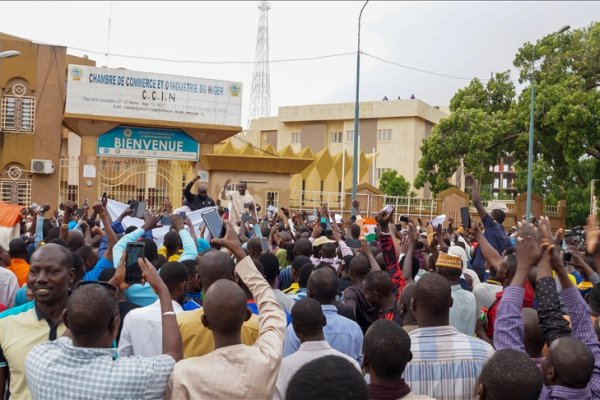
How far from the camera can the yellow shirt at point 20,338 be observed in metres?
3.40

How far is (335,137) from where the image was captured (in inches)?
2213

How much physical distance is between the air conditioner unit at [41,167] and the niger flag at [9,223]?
54.2 ft

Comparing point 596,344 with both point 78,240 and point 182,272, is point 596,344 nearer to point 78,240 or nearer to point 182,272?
point 182,272

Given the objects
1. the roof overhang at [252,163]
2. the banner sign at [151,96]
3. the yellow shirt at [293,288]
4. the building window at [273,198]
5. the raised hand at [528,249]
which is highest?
the banner sign at [151,96]

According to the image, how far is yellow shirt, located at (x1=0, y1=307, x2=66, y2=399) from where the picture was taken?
3.40m

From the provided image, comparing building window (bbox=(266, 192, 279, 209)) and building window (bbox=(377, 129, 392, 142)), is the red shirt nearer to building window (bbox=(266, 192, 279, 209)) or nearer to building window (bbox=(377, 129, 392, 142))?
building window (bbox=(266, 192, 279, 209))

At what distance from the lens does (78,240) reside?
23.2ft

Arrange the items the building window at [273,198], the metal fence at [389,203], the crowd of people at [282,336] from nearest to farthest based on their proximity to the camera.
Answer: the crowd of people at [282,336] < the building window at [273,198] < the metal fence at [389,203]

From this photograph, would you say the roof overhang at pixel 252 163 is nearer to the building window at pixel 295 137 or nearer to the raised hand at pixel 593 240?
the raised hand at pixel 593 240

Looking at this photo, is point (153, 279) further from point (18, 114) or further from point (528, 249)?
point (18, 114)

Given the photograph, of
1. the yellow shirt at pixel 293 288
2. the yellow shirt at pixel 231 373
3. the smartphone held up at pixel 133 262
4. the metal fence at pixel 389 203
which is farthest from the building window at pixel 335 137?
the yellow shirt at pixel 231 373

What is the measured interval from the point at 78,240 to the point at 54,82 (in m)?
19.3

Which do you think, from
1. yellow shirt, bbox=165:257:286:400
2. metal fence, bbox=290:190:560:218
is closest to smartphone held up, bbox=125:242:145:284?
yellow shirt, bbox=165:257:286:400

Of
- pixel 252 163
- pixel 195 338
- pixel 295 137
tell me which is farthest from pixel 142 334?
pixel 295 137
